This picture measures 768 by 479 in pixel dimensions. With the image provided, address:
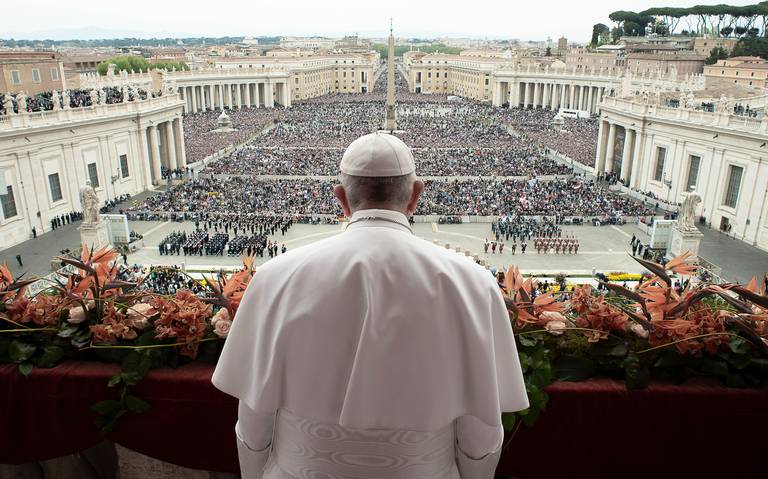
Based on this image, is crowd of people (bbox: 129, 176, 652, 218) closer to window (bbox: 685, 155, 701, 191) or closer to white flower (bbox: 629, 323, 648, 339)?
window (bbox: 685, 155, 701, 191)

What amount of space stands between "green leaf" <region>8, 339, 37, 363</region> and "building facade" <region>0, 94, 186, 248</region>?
28.5m

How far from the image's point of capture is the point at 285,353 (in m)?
2.25

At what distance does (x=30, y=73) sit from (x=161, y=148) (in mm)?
20889

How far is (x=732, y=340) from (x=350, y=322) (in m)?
2.92

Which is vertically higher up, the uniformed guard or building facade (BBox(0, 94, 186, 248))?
the uniformed guard

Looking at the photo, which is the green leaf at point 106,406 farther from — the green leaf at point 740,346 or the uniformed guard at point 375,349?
the green leaf at point 740,346

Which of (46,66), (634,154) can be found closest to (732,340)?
(634,154)

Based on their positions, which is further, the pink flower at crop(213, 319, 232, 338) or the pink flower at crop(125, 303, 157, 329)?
the pink flower at crop(125, 303, 157, 329)

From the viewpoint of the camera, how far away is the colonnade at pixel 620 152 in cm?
4134

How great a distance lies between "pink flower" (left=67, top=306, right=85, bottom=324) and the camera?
3955 millimetres

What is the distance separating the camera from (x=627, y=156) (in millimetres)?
42625

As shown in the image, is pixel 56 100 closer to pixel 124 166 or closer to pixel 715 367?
pixel 124 166

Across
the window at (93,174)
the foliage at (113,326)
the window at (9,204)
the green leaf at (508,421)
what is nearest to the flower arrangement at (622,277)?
the green leaf at (508,421)

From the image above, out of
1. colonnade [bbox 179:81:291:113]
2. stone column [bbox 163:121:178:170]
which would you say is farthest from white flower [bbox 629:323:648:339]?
colonnade [bbox 179:81:291:113]
